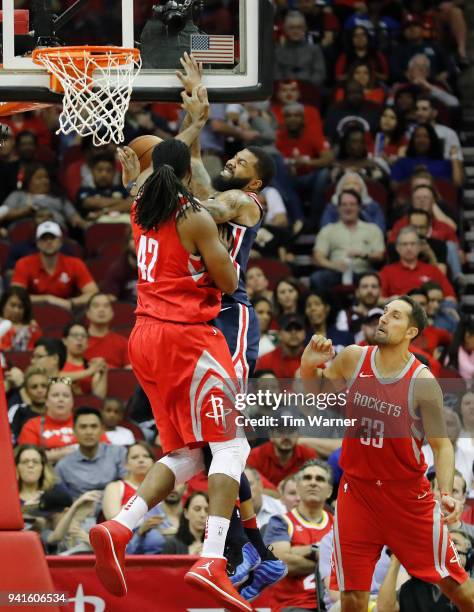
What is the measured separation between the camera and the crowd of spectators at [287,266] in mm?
9922

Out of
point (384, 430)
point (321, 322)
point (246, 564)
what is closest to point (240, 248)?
point (384, 430)

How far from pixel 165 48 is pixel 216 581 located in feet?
9.45

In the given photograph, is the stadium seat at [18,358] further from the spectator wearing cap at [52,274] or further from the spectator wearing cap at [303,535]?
the spectator wearing cap at [303,535]

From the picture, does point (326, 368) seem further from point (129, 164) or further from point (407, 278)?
point (407, 278)

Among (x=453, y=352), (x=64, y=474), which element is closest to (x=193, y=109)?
(x=64, y=474)

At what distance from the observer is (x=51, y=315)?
42.4 ft

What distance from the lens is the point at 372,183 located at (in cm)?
1432

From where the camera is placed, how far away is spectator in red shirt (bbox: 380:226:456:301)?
13.2 metres

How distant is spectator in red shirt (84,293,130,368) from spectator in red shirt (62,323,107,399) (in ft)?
0.63

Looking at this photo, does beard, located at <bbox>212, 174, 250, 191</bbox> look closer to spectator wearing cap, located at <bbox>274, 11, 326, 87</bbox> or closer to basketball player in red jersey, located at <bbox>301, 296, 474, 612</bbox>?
basketball player in red jersey, located at <bbox>301, 296, 474, 612</bbox>

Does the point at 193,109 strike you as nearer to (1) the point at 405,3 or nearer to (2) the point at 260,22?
(2) the point at 260,22

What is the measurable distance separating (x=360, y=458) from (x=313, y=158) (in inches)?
298

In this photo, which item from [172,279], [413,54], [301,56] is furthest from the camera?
[413,54]

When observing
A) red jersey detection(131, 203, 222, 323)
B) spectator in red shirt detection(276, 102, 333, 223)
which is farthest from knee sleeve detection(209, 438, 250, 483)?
spectator in red shirt detection(276, 102, 333, 223)
